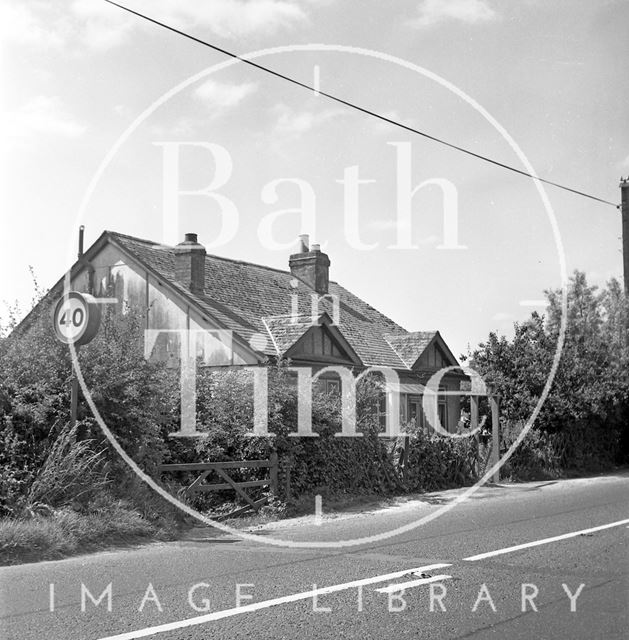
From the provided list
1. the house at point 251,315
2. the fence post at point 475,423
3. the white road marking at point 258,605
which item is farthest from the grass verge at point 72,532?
the house at point 251,315

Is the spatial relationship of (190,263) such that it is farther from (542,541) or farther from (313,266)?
(542,541)

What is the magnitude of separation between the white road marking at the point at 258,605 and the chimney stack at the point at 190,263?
62.0 ft

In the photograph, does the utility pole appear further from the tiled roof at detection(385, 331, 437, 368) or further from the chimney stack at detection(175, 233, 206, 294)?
the chimney stack at detection(175, 233, 206, 294)

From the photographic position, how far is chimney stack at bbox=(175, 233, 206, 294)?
2625 centimetres

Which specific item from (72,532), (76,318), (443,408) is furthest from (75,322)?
(443,408)

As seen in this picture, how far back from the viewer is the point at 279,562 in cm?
877

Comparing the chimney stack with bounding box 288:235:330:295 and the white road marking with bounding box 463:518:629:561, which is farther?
the chimney stack with bounding box 288:235:330:295

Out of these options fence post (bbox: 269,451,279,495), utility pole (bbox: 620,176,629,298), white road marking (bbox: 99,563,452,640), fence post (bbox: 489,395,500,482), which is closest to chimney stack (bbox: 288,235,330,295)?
utility pole (bbox: 620,176,629,298)

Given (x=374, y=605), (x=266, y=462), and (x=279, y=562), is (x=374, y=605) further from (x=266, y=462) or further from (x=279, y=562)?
(x=266, y=462)

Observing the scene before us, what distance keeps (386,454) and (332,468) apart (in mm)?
1744

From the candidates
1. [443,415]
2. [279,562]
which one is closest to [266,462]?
[279,562]

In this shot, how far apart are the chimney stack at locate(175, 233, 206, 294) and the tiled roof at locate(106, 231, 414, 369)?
11.7 inches

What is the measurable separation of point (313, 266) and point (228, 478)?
19929mm

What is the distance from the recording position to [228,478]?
44.0 feet
